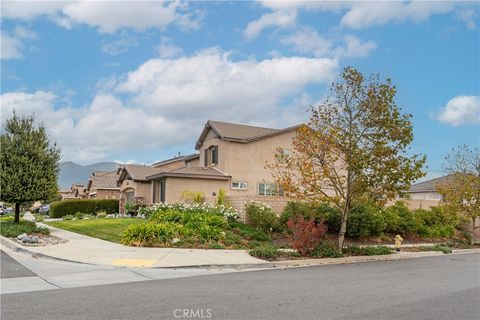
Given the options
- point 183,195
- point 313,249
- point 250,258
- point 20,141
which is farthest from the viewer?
point 183,195

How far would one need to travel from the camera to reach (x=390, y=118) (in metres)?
16.7

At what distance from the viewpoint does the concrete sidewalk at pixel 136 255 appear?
13289mm

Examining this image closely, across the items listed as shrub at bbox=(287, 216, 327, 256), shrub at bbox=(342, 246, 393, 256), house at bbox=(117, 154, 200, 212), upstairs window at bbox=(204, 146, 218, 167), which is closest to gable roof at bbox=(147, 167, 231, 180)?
upstairs window at bbox=(204, 146, 218, 167)

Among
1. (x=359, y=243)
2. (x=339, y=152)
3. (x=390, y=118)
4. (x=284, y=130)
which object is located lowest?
(x=359, y=243)

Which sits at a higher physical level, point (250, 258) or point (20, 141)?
point (20, 141)

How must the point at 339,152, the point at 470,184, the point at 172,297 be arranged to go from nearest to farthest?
the point at 172,297, the point at 339,152, the point at 470,184

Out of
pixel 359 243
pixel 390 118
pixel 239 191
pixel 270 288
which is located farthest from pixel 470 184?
pixel 270 288

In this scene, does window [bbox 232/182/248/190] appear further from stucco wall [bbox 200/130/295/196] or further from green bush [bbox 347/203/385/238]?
green bush [bbox 347/203/385/238]

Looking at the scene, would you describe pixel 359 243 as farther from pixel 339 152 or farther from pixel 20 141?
pixel 20 141

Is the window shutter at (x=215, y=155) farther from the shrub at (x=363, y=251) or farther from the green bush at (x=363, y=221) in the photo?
the shrub at (x=363, y=251)

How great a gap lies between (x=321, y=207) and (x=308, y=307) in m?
14.4

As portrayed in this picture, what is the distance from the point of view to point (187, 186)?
3009 centimetres

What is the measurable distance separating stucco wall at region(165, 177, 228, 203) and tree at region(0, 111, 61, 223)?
27.5ft

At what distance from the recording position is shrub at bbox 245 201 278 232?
2097 centimetres
